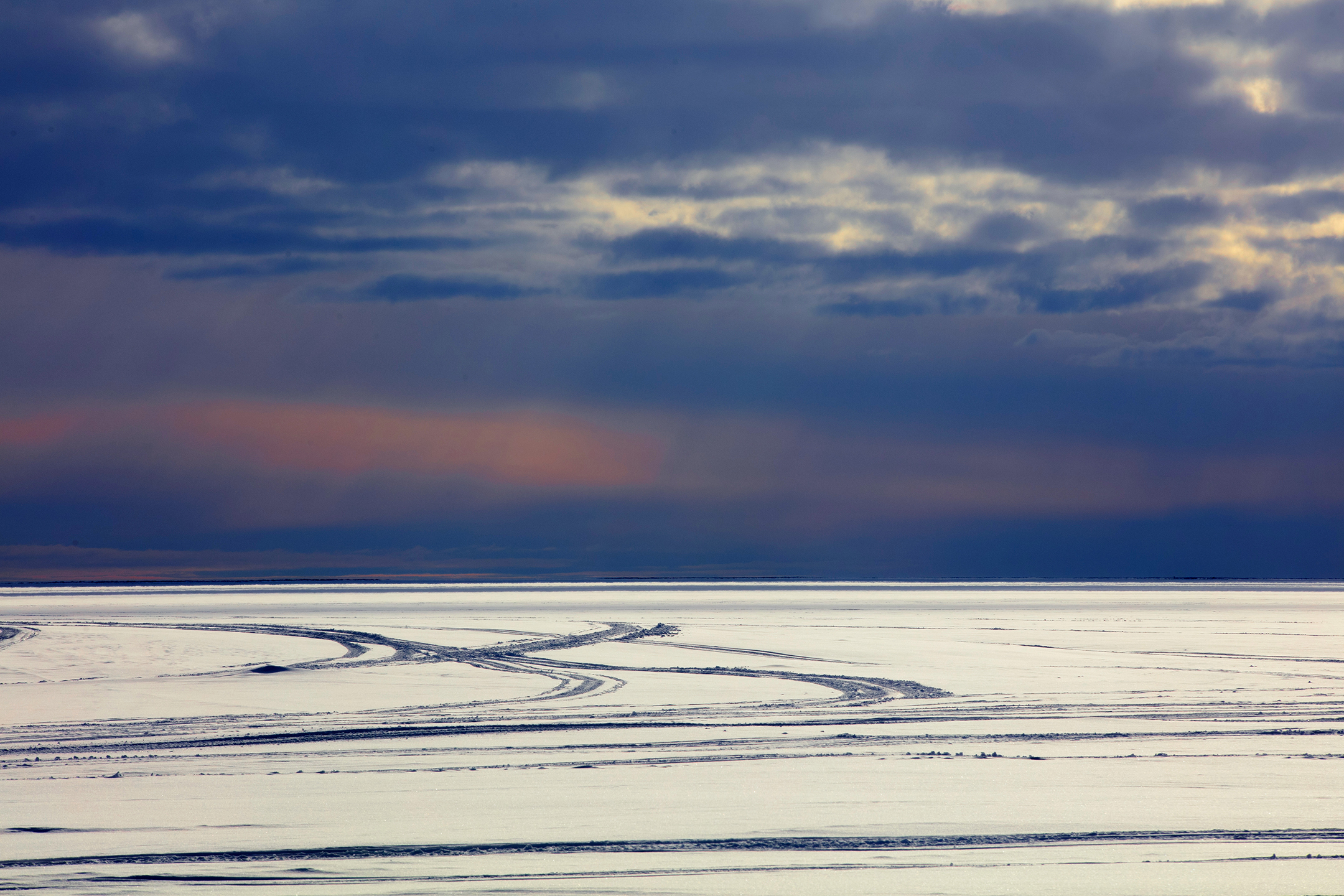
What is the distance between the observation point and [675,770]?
13.2m

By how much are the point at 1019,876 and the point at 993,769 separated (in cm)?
440

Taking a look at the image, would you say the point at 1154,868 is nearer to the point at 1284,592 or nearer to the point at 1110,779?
the point at 1110,779

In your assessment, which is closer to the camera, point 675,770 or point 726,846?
point 726,846

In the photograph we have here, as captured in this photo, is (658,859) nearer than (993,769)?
Yes

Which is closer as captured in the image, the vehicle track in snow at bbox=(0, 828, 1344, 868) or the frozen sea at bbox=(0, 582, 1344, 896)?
the frozen sea at bbox=(0, 582, 1344, 896)

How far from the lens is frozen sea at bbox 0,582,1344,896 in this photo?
30.0 ft

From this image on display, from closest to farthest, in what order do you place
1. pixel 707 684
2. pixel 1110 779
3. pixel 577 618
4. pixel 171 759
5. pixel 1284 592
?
1. pixel 1110 779
2. pixel 171 759
3. pixel 707 684
4. pixel 577 618
5. pixel 1284 592

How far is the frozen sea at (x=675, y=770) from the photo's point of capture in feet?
30.0

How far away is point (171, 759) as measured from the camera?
14.0 meters

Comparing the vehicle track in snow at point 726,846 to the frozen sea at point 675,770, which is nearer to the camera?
the frozen sea at point 675,770

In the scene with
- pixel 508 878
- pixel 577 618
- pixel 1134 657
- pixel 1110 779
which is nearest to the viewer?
pixel 508 878

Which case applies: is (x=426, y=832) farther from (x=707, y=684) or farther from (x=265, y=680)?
(x=265, y=680)

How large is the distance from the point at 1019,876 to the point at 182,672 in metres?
19.4

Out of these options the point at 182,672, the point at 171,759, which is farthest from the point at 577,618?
the point at 171,759
